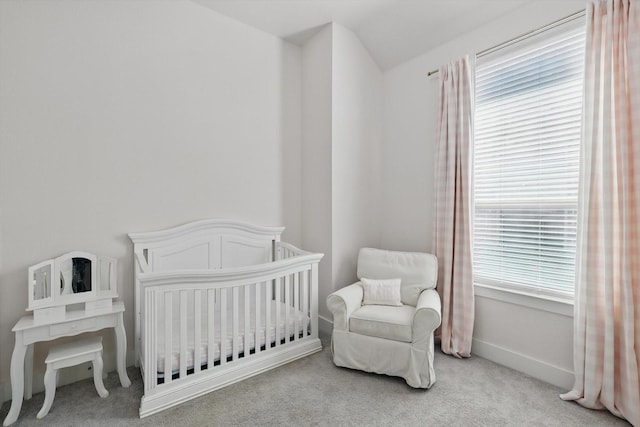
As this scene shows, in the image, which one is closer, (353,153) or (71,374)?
(71,374)

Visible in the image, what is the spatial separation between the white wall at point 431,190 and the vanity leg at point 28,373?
2826mm

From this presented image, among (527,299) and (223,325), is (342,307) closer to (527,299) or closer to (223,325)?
(223,325)

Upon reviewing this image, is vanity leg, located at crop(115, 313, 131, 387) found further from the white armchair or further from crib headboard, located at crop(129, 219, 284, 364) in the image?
the white armchair

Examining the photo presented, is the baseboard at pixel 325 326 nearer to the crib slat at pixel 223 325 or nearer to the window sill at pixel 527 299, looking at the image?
the crib slat at pixel 223 325

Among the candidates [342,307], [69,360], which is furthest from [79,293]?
[342,307]

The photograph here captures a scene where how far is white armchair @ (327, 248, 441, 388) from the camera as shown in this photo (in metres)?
1.98

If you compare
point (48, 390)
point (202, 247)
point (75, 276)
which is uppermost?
point (202, 247)

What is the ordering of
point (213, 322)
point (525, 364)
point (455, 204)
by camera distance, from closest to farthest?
point (213, 322) → point (525, 364) → point (455, 204)

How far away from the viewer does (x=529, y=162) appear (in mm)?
2236

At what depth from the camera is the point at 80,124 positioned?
209 centimetres

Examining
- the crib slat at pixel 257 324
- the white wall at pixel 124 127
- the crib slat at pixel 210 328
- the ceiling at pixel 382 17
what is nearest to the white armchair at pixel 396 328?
the crib slat at pixel 257 324

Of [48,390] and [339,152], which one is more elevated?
[339,152]

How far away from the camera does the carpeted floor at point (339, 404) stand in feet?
5.57

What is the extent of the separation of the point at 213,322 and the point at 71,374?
1.06 metres
